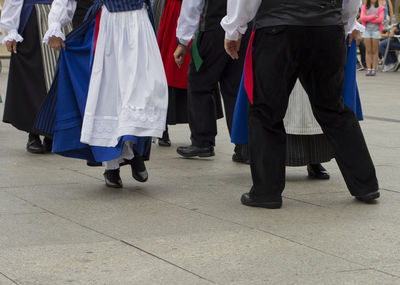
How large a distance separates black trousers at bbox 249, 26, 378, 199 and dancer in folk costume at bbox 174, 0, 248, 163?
1532 millimetres

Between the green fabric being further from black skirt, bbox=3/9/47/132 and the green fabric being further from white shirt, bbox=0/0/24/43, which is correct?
white shirt, bbox=0/0/24/43

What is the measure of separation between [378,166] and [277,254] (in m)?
2.85

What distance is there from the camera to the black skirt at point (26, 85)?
7324mm

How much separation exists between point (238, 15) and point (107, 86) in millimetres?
1034

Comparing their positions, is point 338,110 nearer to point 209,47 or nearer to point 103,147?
point 103,147

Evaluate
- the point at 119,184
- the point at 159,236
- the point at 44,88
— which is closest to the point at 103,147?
the point at 119,184

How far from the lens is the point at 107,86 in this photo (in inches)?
211

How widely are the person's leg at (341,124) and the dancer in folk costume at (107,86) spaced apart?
98cm

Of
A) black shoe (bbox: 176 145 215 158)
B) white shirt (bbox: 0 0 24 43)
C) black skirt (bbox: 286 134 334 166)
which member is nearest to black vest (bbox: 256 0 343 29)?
black skirt (bbox: 286 134 334 166)

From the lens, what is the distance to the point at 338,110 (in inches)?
199

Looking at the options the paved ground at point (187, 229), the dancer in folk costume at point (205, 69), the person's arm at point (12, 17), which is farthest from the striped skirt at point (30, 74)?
the dancer in folk costume at point (205, 69)

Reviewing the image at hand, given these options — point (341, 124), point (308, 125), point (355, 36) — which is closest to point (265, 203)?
point (341, 124)

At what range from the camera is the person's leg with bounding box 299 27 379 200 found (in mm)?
4977

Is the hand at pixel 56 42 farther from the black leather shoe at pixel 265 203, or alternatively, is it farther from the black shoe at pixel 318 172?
the black shoe at pixel 318 172
